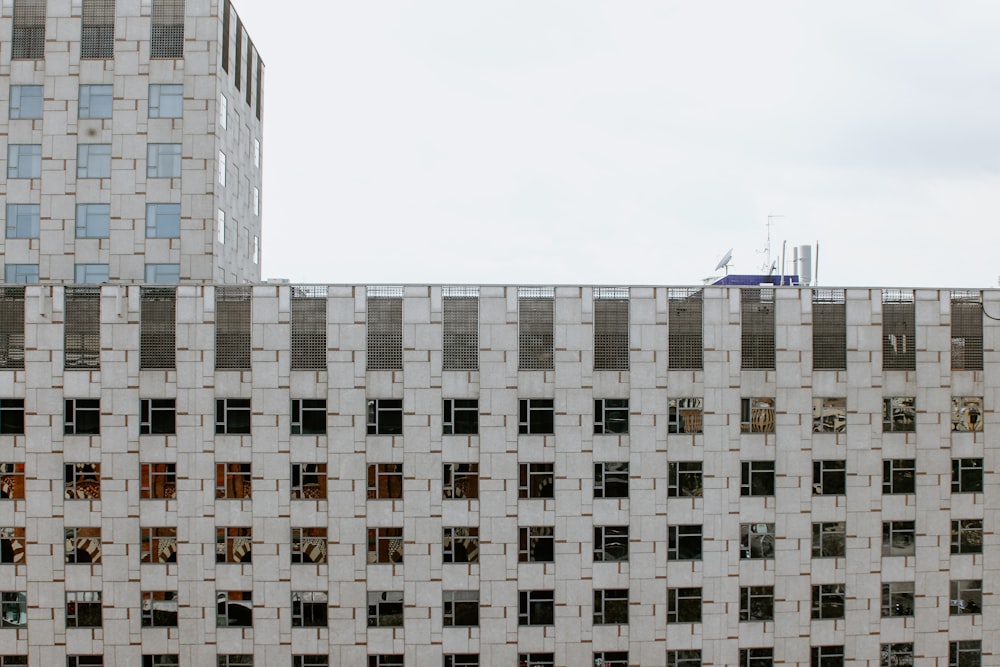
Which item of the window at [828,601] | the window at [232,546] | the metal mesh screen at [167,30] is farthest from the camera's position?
the metal mesh screen at [167,30]

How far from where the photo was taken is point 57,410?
103ft

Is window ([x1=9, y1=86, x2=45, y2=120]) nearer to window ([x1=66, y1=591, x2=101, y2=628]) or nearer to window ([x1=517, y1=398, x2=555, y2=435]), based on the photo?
window ([x1=66, y1=591, x2=101, y2=628])

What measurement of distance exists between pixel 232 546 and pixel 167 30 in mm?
23891

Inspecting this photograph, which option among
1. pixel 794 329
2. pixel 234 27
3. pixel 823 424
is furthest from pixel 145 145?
pixel 823 424

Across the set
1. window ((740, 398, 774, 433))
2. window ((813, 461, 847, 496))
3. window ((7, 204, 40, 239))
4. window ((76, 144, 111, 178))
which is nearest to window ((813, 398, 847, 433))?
window ((813, 461, 847, 496))

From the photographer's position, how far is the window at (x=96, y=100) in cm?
3347

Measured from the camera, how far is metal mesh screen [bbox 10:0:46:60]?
33562 millimetres

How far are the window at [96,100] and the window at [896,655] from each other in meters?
43.4

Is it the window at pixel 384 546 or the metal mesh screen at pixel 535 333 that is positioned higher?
the metal mesh screen at pixel 535 333

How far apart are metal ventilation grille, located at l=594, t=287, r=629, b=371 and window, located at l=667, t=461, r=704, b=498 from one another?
16.4ft

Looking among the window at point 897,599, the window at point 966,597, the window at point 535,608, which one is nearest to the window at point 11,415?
the window at point 535,608

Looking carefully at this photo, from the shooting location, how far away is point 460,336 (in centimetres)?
3191

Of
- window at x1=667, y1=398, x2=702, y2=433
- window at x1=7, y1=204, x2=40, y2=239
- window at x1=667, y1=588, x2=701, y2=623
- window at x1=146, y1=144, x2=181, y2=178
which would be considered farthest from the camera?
window at x1=146, y1=144, x2=181, y2=178

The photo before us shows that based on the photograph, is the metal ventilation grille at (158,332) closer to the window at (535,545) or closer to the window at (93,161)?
the window at (93,161)
